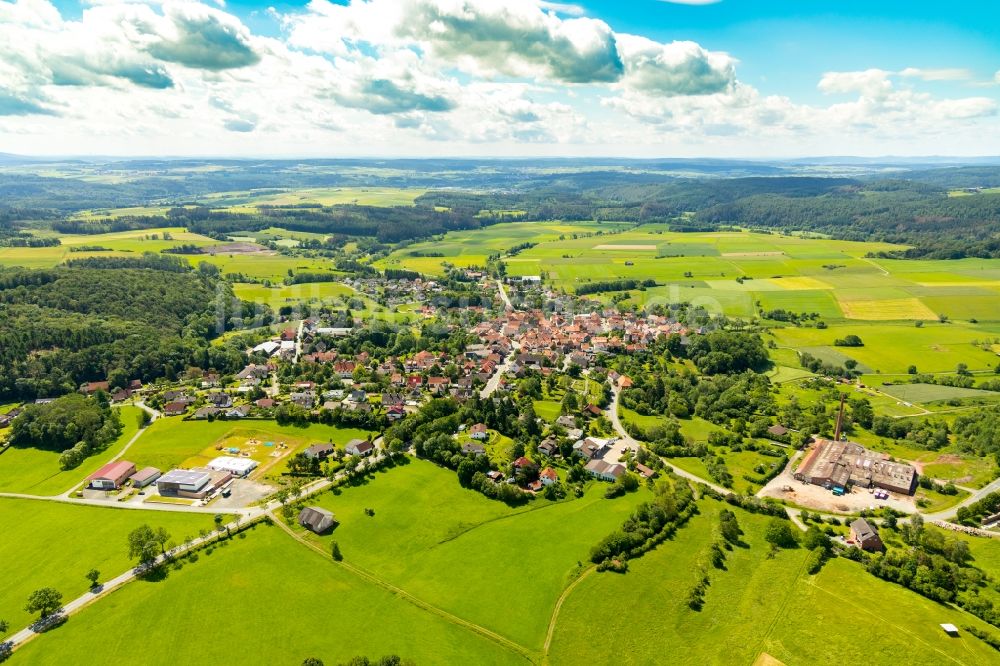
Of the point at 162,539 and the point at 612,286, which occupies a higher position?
the point at 612,286

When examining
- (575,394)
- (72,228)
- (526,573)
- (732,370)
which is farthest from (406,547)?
(72,228)

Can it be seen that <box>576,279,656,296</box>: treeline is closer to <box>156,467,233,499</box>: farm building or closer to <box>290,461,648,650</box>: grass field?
<box>290,461,648,650</box>: grass field

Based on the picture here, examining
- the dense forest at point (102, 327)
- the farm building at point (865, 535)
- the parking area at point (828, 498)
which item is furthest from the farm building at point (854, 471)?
the dense forest at point (102, 327)

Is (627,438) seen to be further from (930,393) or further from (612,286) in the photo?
(612,286)

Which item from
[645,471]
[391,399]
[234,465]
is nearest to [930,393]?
[645,471]

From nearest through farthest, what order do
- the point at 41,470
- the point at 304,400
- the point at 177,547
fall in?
the point at 177,547
the point at 41,470
the point at 304,400

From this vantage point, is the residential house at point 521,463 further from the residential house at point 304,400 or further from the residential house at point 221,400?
the residential house at point 221,400

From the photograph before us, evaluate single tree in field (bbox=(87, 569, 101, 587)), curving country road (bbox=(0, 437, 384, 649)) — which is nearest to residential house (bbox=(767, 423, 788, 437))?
curving country road (bbox=(0, 437, 384, 649))
